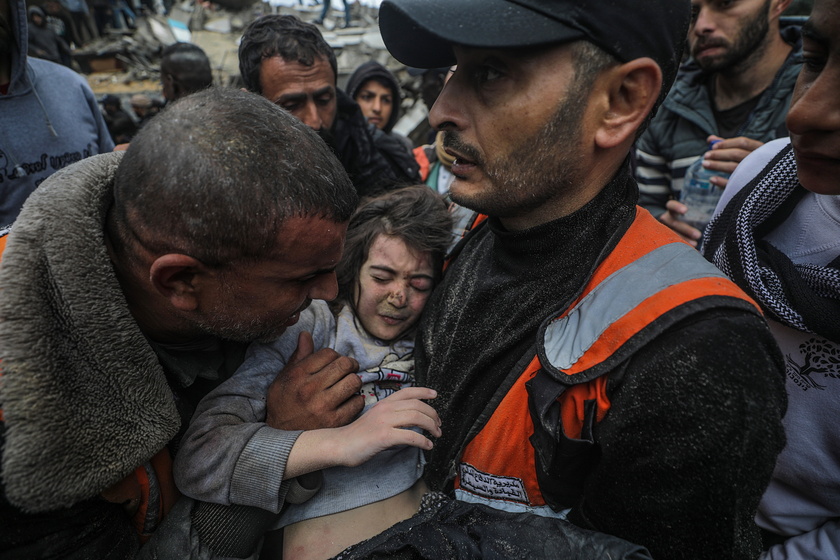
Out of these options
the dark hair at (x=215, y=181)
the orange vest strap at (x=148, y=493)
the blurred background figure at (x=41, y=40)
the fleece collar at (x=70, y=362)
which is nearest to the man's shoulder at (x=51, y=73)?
the fleece collar at (x=70, y=362)

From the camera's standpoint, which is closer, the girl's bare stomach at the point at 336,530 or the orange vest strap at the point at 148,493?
the orange vest strap at the point at 148,493

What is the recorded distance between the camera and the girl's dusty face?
2154 mm

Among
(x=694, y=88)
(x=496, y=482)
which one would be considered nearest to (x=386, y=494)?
(x=496, y=482)

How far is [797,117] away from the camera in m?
1.25

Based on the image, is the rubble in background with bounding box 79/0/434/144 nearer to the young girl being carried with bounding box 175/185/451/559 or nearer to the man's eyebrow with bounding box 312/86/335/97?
the man's eyebrow with bounding box 312/86/335/97

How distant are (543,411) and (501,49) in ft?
3.23

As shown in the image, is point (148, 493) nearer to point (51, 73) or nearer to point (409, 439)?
point (409, 439)

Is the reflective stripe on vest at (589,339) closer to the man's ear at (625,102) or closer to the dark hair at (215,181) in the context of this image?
the man's ear at (625,102)

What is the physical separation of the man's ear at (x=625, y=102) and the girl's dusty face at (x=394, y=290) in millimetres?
1018

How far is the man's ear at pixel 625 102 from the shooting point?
1.35 m

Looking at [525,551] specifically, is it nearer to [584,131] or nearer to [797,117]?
[584,131]

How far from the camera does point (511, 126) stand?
1.41 metres

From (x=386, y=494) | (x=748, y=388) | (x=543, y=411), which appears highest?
(x=748, y=388)

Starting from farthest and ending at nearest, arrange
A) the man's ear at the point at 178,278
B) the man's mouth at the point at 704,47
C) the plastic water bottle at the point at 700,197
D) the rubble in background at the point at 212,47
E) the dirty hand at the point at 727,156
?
the rubble in background at the point at 212,47 < the man's mouth at the point at 704,47 < the plastic water bottle at the point at 700,197 < the dirty hand at the point at 727,156 < the man's ear at the point at 178,278
